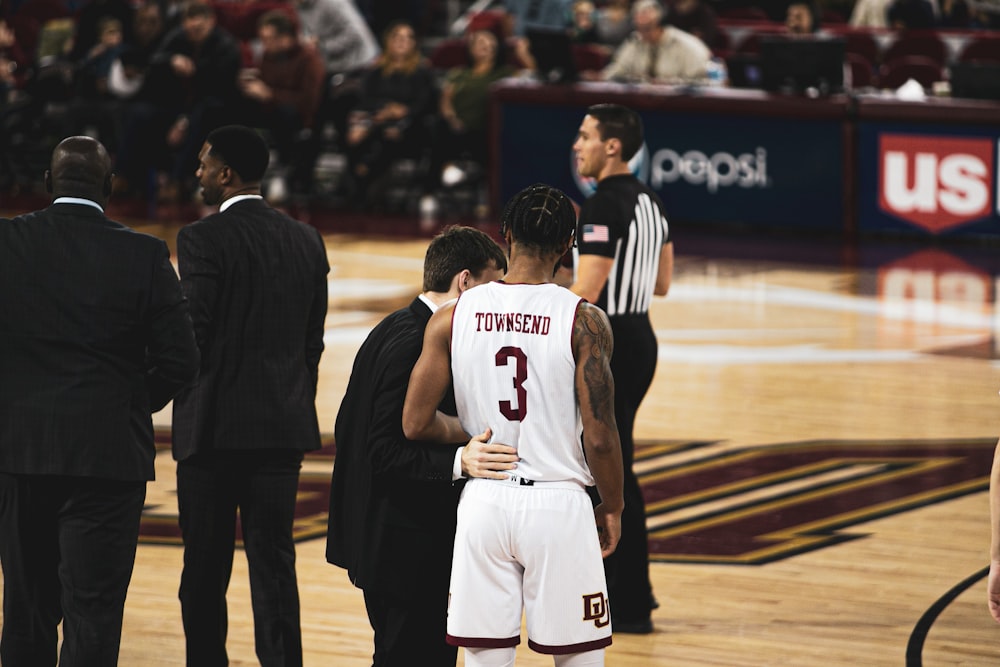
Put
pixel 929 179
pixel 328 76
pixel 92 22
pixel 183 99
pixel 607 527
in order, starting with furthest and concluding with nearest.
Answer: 1. pixel 92 22
2. pixel 183 99
3. pixel 328 76
4. pixel 929 179
5. pixel 607 527

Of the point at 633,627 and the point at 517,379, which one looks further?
the point at 633,627

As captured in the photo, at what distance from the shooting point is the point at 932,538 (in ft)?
23.6

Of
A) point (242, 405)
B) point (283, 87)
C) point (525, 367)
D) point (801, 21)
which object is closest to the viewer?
point (525, 367)

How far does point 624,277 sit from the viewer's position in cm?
616

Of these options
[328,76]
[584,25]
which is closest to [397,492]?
[328,76]

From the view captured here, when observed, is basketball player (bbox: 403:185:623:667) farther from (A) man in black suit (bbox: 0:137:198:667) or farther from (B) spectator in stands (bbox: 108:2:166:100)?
(B) spectator in stands (bbox: 108:2:166:100)

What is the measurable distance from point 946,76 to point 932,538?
10.1m

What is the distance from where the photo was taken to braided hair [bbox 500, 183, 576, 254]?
163 inches

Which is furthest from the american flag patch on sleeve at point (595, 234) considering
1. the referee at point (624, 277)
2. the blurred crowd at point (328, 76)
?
the blurred crowd at point (328, 76)

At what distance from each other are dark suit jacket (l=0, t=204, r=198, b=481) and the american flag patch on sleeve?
1.94m

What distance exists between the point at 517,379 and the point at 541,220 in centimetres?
38

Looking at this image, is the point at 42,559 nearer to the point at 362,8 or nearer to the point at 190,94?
the point at 190,94

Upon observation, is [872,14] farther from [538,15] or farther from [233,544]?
[233,544]

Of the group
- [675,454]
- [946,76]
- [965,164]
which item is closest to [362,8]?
[946,76]
